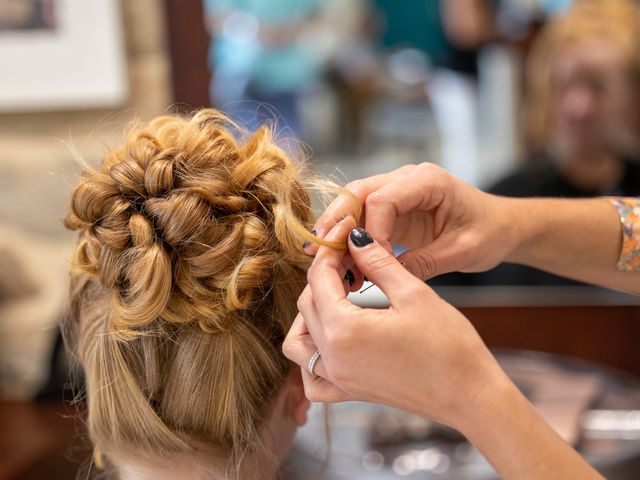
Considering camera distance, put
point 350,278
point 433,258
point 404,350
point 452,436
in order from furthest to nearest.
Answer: point 452,436 → point 433,258 → point 350,278 → point 404,350

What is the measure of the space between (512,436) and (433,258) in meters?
0.30

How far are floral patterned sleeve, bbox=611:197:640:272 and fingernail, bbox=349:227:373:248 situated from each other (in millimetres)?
488

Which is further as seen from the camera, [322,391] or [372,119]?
[372,119]

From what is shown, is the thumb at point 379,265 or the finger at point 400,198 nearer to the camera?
the thumb at point 379,265

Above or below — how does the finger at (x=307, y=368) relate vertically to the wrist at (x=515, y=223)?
below

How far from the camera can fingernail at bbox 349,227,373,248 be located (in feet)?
2.61

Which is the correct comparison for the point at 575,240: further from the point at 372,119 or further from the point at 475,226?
the point at 372,119

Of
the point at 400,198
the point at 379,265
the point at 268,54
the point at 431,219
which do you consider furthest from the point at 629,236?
the point at 268,54

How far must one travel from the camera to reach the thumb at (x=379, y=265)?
0.74 metres

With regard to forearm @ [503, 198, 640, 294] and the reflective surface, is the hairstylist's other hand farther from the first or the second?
Answer: the reflective surface

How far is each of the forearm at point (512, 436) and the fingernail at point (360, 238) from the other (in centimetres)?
→ 19

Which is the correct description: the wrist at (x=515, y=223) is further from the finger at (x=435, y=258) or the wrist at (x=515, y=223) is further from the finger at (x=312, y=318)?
the finger at (x=312, y=318)

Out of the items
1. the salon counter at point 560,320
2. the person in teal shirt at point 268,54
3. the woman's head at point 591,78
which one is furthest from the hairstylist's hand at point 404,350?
the person in teal shirt at point 268,54

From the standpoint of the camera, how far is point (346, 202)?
0.87 m
